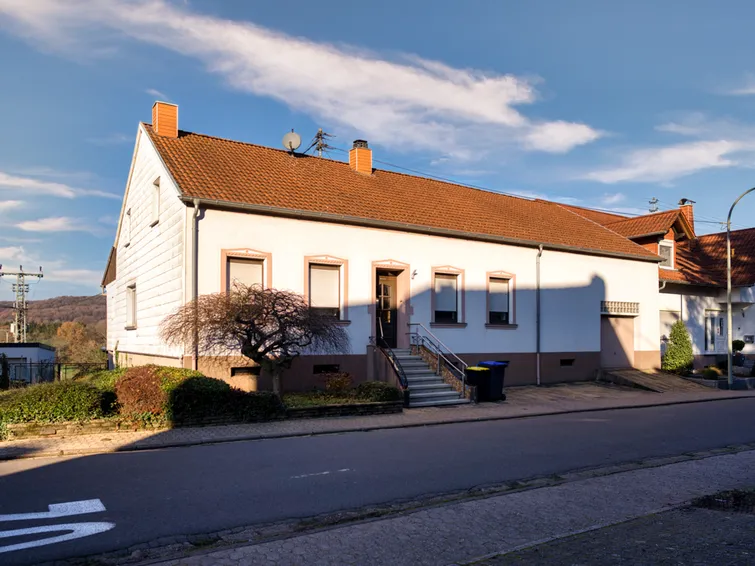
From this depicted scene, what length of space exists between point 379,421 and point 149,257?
32.4 ft

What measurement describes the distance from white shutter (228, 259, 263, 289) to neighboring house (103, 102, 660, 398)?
0.03m

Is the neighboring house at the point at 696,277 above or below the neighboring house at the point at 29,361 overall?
above

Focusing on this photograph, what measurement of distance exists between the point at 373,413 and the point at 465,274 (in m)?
7.47

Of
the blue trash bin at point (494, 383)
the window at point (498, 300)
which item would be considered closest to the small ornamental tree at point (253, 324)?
the blue trash bin at point (494, 383)

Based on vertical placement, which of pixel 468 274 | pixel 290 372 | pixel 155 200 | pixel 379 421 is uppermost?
pixel 155 200

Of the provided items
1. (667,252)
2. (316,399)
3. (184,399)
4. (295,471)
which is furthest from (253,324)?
(667,252)

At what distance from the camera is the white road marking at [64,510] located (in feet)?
21.9

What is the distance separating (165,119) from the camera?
1977 cm

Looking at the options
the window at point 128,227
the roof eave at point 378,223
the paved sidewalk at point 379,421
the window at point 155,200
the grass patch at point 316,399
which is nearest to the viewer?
the paved sidewalk at point 379,421

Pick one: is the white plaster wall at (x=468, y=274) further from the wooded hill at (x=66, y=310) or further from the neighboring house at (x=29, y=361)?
the wooded hill at (x=66, y=310)

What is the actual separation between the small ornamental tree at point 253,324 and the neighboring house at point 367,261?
134 cm

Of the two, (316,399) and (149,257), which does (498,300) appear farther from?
(149,257)

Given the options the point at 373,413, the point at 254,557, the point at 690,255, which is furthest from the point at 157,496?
the point at 690,255

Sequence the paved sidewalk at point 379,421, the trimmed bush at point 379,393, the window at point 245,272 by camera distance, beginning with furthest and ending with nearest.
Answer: the window at point 245,272, the trimmed bush at point 379,393, the paved sidewalk at point 379,421
